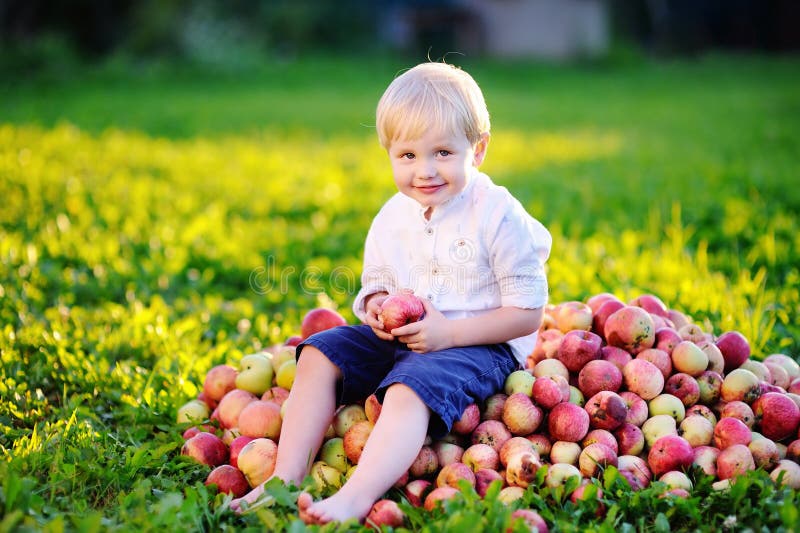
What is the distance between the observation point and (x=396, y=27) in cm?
2848

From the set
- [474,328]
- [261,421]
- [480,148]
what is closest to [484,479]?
[474,328]

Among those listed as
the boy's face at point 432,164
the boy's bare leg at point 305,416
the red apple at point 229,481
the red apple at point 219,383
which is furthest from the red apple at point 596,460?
the red apple at point 219,383

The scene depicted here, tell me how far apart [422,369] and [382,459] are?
36 centimetres

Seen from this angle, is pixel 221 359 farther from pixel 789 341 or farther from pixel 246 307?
pixel 789 341

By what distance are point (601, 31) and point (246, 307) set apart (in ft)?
83.8

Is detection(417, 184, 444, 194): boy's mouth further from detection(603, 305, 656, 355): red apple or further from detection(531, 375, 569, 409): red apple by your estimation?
detection(603, 305, 656, 355): red apple

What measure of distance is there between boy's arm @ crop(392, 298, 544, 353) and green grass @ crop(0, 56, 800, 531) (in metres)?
0.64

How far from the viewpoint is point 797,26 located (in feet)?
93.2

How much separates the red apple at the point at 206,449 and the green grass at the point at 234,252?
5cm

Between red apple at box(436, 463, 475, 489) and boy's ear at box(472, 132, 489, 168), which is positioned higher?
boy's ear at box(472, 132, 489, 168)

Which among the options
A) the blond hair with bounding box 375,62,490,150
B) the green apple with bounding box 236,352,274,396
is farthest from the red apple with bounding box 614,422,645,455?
the green apple with bounding box 236,352,274,396

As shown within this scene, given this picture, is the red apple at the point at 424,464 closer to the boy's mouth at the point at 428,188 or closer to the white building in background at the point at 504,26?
the boy's mouth at the point at 428,188

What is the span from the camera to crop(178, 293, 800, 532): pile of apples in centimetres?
269

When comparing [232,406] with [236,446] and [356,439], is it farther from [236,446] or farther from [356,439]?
[356,439]
